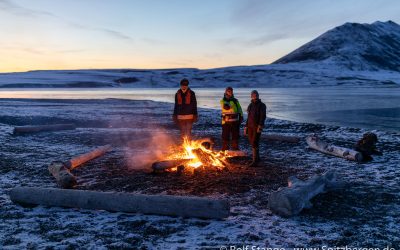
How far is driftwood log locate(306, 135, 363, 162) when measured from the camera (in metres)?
11.5

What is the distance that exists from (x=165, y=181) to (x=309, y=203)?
12.1 ft

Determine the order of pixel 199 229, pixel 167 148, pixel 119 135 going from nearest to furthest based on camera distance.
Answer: pixel 199 229, pixel 167 148, pixel 119 135

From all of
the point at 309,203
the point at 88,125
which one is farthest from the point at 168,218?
the point at 88,125

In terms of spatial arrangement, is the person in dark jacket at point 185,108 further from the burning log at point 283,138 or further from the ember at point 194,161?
the burning log at point 283,138

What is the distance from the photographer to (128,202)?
23.1 ft

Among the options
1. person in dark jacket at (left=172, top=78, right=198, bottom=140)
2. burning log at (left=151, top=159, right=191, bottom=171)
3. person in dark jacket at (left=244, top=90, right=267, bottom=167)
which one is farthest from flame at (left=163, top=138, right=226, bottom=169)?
person in dark jacket at (left=244, top=90, right=267, bottom=167)

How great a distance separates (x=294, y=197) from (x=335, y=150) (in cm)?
617

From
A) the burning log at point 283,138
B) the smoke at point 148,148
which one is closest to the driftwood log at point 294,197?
the smoke at point 148,148

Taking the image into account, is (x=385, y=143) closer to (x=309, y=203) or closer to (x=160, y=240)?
(x=309, y=203)

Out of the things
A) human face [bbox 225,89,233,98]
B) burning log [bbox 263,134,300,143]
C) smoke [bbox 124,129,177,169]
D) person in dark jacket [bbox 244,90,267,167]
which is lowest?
smoke [bbox 124,129,177,169]

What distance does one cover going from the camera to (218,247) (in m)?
5.61

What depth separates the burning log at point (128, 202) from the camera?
6.68 meters

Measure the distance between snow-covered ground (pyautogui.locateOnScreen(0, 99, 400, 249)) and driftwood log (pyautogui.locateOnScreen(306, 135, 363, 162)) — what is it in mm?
274

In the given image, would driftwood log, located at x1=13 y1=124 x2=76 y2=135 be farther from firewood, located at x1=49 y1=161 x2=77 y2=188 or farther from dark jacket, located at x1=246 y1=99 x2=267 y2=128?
dark jacket, located at x1=246 y1=99 x2=267 y2=128
